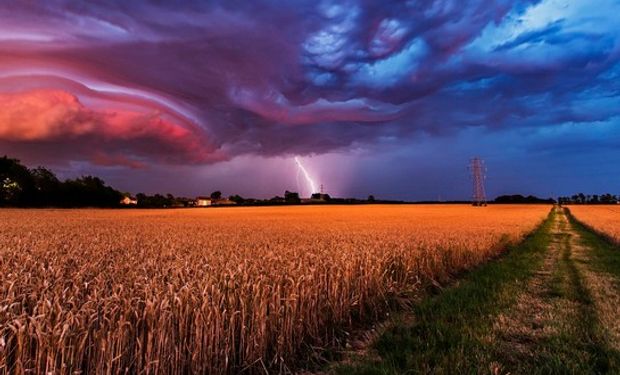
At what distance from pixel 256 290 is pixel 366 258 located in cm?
405

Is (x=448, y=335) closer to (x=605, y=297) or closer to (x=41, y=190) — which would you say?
(x=605, y=297)

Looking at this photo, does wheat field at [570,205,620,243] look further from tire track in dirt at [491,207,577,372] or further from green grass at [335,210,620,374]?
green grass at [335,210,620,374]

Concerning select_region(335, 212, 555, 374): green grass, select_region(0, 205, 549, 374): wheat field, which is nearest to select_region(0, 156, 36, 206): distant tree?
select_region(0, 205, 549, 374): wheat field

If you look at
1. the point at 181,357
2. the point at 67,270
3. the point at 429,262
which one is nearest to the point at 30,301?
the point at 181,357

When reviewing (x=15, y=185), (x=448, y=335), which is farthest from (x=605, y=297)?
(x=15, y=185)

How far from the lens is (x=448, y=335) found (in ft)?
21.1

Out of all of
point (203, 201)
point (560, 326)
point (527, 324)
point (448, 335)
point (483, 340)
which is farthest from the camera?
point (203, 201)

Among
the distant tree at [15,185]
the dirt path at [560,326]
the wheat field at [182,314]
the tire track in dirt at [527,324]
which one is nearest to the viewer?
the wheat field at [182,314]

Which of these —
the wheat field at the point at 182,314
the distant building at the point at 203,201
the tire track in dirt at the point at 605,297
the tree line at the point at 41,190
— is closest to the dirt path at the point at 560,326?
the tire track in dirt at the point at 605,297

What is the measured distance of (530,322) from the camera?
24.7ft

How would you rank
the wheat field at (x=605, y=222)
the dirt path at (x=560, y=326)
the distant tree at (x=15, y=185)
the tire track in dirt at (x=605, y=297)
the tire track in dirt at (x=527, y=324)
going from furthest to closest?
the distant tree at (x=15, y=185)
the wheat field at (x=605, y=222)
the tire track in dirt at (x=605, y=297)
the tire track in dirt at (x=527, y=324)
the dirt path at (x=560, y=326)

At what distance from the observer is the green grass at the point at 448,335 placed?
5.26 meters

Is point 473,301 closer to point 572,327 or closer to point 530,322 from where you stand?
point 530,322

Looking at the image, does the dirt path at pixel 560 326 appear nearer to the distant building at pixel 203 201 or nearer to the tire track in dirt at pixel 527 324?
the tire track in dirt at pixel 527 324
